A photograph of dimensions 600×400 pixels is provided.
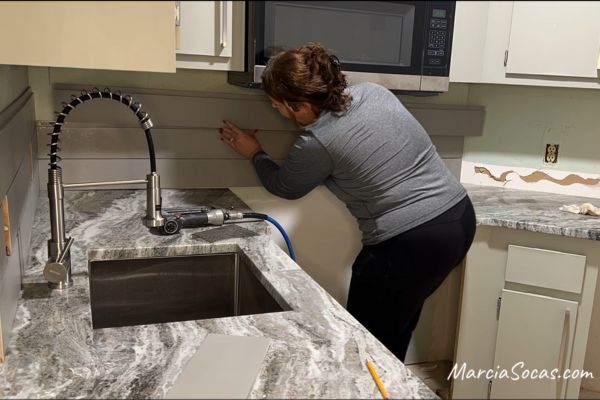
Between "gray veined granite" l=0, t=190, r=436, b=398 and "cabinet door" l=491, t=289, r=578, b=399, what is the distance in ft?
2.95

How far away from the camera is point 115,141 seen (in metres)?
1.71

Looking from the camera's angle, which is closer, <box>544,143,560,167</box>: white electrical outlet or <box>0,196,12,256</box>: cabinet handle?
<box>0,196,12,256</box>: cabinet handle

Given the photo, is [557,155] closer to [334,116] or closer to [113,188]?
[334,116]

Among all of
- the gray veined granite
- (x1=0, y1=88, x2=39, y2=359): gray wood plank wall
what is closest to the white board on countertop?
the gray veined granite

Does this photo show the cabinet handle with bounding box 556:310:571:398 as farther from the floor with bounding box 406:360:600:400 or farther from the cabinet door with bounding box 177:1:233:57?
the cabinet door with bounding box 177:1:233:57

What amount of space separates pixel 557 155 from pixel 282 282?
1.39 m

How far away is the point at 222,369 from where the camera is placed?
780 mm

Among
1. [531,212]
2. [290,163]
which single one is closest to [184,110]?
[290,163]

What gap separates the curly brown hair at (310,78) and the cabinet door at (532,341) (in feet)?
2.82

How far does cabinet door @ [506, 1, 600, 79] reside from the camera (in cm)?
168

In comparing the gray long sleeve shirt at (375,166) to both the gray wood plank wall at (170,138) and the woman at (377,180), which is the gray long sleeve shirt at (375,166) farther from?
the gray wood plank wall at (170,138)

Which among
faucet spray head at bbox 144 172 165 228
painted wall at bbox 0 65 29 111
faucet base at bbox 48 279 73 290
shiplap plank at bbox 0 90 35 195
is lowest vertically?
faucet base at bbox 48 279 73 290

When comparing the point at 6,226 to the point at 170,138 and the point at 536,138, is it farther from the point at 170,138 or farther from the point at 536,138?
the point at 536,138

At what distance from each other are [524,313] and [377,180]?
0.71m
